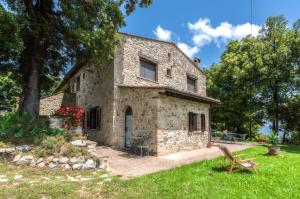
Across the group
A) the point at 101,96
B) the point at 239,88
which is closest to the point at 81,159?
the point at 101,96

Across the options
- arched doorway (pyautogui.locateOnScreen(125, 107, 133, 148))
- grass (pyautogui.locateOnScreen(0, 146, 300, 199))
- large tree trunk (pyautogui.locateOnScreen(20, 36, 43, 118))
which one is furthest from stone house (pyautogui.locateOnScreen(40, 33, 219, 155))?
grass (pyautogui.locateOnScreen(0, 146, 300, 199))

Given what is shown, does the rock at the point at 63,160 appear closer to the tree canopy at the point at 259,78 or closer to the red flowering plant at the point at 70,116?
the red flowering plant at the point at 70,116

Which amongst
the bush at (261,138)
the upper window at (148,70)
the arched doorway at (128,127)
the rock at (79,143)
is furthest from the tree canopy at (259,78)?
the rock at (79,143)

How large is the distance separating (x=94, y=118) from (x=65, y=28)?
612cm

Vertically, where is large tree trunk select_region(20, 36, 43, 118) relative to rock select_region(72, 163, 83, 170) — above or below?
above

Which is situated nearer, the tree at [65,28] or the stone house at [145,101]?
the tree at [65,28]

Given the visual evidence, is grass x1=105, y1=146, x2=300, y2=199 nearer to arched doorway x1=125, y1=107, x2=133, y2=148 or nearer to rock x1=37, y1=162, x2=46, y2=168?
rock x1=37, y1=162, x2=46, y2=168

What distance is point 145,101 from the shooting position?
35.6ft

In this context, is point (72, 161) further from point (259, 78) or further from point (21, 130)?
point (259, 78)

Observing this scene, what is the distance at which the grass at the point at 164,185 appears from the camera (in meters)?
4.95

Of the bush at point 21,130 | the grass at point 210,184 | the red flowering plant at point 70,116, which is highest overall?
the red flowering plant at point 70,116

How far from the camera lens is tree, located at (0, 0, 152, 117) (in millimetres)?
9906

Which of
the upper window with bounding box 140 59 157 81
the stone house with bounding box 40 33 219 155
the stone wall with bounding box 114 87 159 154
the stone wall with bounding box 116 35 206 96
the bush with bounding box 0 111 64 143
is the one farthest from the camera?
the upper window with bounding box 140 59 157 81

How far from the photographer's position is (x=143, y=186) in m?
5.53
